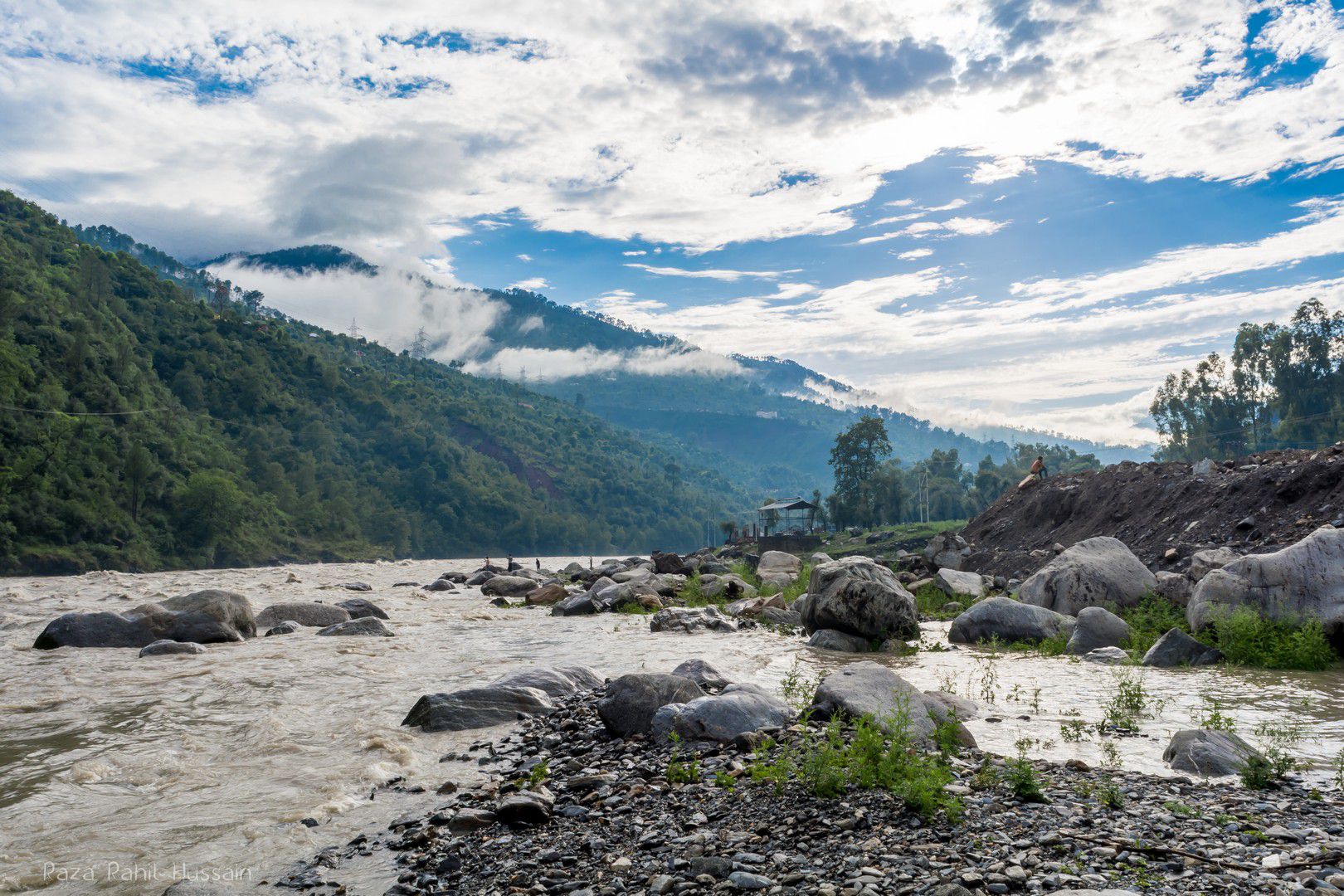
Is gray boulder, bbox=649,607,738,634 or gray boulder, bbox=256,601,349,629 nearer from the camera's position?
gray boulder, bbox=649,607,738,634

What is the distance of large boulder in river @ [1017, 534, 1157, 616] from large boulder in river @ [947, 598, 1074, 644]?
0.89 metres

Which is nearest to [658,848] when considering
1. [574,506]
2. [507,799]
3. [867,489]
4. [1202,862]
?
[507,799]

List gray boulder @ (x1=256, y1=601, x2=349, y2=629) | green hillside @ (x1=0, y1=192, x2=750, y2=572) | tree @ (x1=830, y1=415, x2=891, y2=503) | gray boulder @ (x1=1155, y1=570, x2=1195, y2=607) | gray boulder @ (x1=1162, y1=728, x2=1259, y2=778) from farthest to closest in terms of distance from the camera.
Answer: tree @ (x1=830, y1=415, x2=891, y2=503)
green hillside @ (x1=0, y1=192, x2=750, y2=572)
gray boulder @ (x1=256, y1=601, x2=349, y2=629)
gray boulder @ (x1=1155, y1=570, x2=1195, y2=607)
gray boulder @ (x1=1162, y1=728, x2=1259, y2=778)

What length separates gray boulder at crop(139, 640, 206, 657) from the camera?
16344 millimetres

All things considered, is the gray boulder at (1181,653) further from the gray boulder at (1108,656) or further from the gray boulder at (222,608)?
the gray boulder at (222,608)

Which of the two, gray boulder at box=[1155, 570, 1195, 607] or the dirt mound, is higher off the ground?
the dirt mound

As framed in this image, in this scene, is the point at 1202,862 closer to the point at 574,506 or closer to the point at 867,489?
the point at 867,489

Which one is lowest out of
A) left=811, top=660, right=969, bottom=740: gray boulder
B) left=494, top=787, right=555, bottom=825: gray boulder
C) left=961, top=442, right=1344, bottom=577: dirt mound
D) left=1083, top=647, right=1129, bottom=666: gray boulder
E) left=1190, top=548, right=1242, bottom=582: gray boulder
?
left=1083, top=647, right=1129, bottom=666: gray boulder

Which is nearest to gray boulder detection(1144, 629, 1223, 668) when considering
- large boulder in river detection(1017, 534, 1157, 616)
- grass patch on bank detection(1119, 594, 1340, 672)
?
grass patch on bank detection(1119, 594, 1340, 672)

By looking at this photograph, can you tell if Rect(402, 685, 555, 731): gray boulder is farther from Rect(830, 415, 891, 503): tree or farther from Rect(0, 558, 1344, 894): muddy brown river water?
Rect(830, 415, 891, 503): tree

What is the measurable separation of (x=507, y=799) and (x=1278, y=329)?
103m

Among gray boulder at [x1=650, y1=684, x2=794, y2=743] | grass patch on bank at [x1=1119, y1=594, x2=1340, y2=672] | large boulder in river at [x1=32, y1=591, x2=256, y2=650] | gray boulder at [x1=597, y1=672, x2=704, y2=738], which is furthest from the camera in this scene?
large boulder in river at [x1=32, y1=591, x2=256, y2=650]

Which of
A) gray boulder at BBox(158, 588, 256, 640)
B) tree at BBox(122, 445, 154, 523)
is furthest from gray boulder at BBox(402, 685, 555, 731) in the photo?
tree at BBox(122, 445, 154, 523)

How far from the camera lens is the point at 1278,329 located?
84312 millimetres
